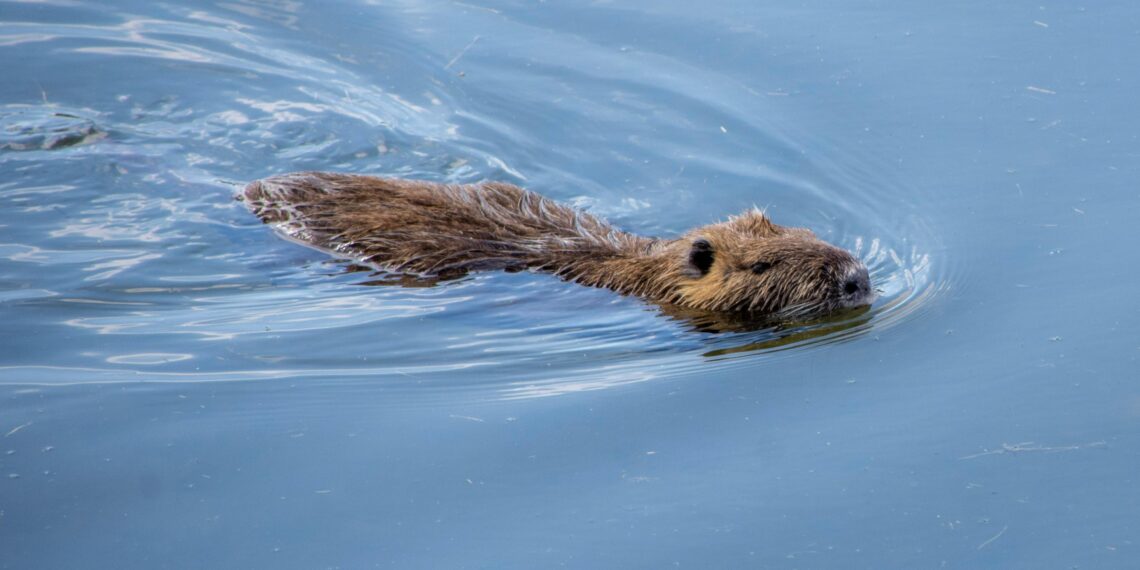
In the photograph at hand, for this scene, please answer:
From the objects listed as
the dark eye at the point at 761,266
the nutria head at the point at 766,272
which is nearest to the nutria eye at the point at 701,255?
the nutria head at the point at 766,272

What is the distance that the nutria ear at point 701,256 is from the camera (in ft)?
18.7

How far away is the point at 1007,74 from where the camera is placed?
7.05 meters

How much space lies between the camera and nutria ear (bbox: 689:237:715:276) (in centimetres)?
569

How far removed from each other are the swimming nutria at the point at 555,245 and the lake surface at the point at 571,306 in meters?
0.14

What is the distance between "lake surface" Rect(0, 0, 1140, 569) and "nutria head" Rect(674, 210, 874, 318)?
16 centimetres

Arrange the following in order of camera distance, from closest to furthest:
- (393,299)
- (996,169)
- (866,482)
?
(866,482)
(393,299)
(996,169)

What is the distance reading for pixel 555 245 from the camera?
5.93m

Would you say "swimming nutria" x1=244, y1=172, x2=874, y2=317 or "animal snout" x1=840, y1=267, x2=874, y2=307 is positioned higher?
"swimming nutria" x1=244, y1=172, x2=874, y2=317

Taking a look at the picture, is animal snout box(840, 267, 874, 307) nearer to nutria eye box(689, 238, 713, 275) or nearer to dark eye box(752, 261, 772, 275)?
dark eye box(752, 261, 772, 275)

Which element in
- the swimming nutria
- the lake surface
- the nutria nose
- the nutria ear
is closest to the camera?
the lake surface

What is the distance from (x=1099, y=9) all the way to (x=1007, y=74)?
94 cm

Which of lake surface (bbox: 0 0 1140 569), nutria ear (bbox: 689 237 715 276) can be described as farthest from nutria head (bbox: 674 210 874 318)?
lake surface (bbox: 0 0 1140 569)

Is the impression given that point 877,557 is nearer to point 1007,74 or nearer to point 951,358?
point 951,358

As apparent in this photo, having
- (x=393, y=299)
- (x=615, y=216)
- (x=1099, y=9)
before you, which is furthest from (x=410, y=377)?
(x=1099, y=9)
